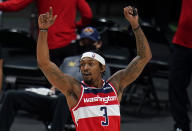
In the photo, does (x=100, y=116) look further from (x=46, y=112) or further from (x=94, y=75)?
(x=46, y=112)

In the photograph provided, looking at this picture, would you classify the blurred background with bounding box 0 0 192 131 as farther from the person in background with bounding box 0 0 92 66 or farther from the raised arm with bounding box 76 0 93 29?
the person in background with bounding box 0 0 92 66

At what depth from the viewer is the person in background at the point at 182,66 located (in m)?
6.07

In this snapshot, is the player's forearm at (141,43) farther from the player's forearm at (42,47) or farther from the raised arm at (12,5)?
the raised arm at (12,5)

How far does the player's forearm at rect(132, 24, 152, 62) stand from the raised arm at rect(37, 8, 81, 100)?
1.97 feet

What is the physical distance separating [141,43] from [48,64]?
83 cm

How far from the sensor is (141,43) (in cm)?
439

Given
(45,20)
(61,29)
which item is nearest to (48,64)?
(45,20)

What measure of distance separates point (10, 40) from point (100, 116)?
393cm

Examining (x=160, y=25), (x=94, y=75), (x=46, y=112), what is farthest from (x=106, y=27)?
(x=160, y=25)

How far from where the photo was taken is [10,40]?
7.89m

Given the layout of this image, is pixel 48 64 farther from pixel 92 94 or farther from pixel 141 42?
pixel 141 42

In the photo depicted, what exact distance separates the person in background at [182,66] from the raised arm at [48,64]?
84.0 inches

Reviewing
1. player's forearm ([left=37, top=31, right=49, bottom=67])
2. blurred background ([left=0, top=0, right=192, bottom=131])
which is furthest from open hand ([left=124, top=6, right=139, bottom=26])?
blurred background ([left=0, top=0, right=192, bottom=131])

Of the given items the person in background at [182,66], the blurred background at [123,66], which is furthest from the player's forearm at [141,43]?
the blurred background at [123,66]
